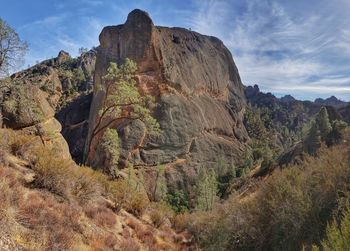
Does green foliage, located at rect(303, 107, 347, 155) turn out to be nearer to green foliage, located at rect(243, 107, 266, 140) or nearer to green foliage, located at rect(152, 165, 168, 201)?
green foliage, located at rect(152, 165, 168, 201)

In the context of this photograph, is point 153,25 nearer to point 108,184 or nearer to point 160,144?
point 160,144

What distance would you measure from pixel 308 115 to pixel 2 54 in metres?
152

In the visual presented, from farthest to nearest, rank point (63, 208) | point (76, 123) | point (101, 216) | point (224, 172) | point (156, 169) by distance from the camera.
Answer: point (76, 123)
point (224, 172)
point (156, 169)
point (101, 216)
point (63, 208)

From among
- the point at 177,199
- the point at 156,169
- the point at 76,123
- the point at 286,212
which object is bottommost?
the point at 177,199

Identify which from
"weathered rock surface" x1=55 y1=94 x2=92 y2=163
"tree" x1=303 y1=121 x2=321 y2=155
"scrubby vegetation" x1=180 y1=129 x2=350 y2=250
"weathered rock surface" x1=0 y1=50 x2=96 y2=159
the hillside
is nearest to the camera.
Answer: the hillside

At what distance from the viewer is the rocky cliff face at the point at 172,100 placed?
51.0 m

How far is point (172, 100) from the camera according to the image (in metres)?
55.8

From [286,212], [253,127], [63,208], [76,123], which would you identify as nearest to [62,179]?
[63,208]

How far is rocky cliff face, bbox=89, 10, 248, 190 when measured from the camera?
51.0 m

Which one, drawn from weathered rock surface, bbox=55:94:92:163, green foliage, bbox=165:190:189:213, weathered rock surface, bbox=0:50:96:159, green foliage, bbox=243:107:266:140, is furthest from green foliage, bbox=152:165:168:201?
green foliage, bbox=243:107:266:140

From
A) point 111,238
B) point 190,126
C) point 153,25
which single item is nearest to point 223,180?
point 190,126

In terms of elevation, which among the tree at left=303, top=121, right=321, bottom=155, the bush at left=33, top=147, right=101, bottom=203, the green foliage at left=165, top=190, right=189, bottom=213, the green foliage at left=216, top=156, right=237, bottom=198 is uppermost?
the bush at left=33, top=147, right=101, bottom=203

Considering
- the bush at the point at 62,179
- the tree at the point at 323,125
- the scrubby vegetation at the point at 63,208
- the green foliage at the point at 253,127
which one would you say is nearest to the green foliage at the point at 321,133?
the tree at the point at 323,125

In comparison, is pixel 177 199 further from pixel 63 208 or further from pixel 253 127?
pixel 253 127
